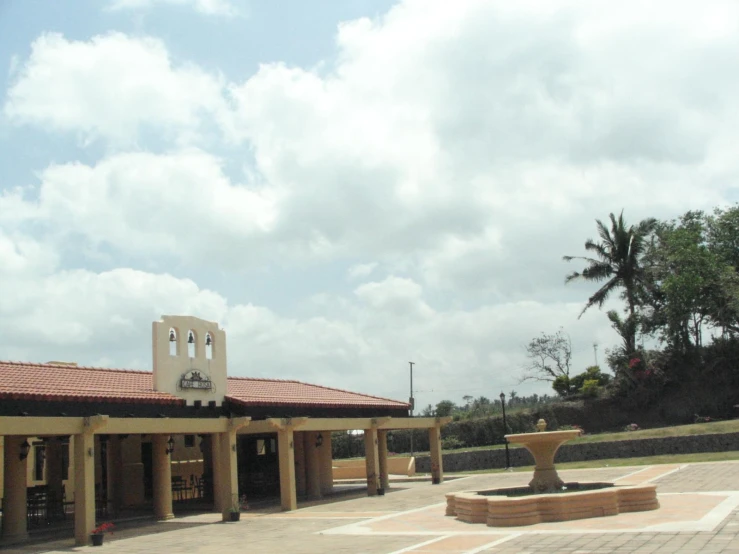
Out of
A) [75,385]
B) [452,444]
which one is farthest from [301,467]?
[452,444]

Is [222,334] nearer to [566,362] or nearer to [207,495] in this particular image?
[207,495]

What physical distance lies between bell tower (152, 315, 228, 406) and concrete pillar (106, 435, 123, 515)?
5.26m

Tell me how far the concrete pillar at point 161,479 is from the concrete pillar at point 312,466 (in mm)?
7370

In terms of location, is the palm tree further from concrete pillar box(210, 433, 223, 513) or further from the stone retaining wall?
concrete pillar box(210, 433, 223, 513)

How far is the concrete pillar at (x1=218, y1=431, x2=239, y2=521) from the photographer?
21.6 m

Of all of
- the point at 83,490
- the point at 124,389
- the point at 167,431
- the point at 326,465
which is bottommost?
the point at 326,465

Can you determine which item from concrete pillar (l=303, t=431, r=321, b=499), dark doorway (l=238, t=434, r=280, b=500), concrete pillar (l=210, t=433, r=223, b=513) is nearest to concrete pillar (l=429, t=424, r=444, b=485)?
concrete pillar (l=303, t=431, r=321, b=499)

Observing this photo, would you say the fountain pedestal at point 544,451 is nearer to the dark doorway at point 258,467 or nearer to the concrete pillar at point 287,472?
the concrete pillar at point 287,472

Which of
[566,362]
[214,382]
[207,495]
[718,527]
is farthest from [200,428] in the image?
[566,362]

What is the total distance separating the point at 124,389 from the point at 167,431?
1.86 meters

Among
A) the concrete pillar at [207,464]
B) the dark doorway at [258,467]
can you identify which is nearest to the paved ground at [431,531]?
the dark doorway at [258,467]

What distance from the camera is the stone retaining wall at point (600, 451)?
34.8 metres

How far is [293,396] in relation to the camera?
86.8 ft

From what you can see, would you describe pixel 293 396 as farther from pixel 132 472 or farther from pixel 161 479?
pixel 132 472
